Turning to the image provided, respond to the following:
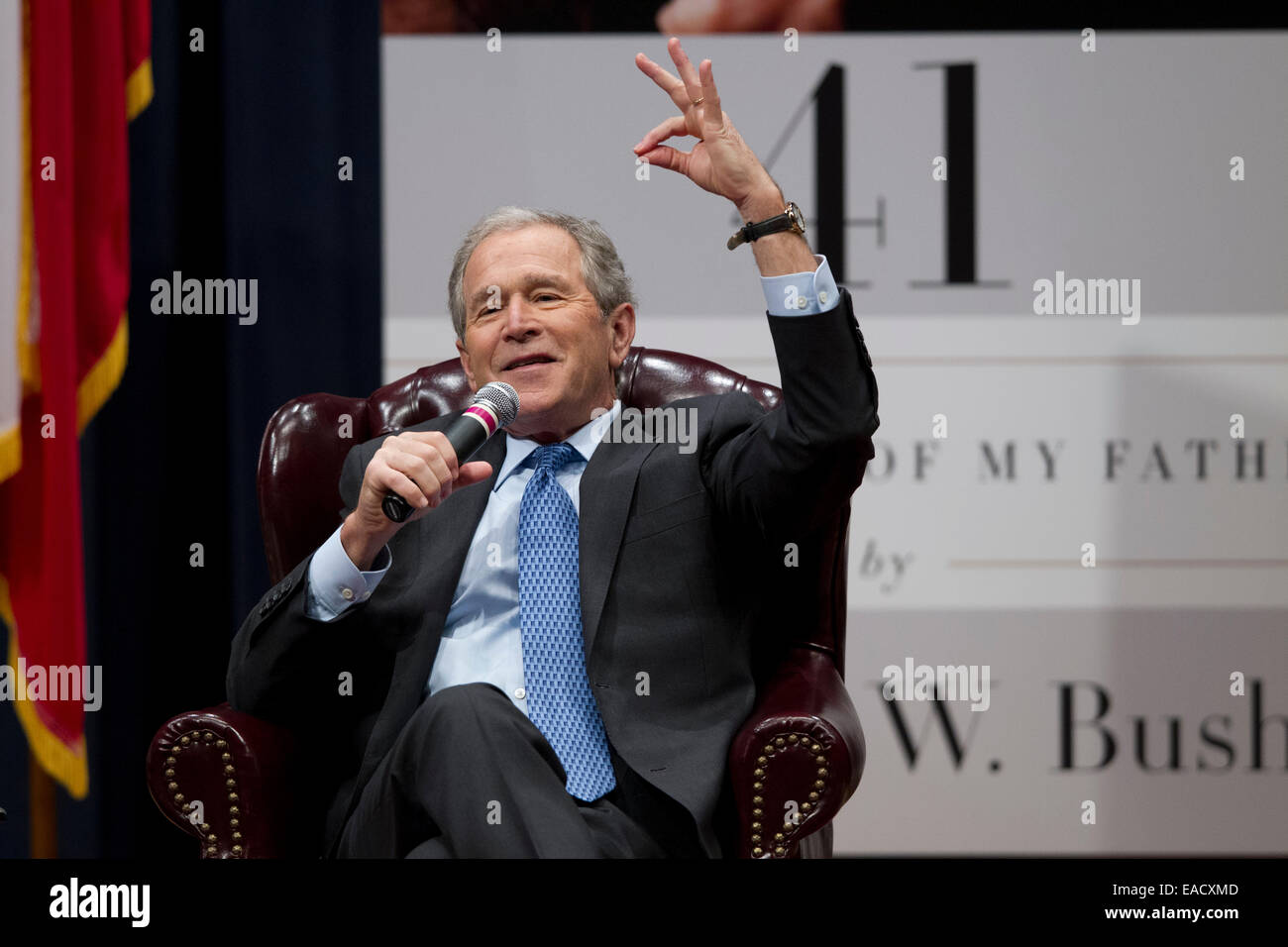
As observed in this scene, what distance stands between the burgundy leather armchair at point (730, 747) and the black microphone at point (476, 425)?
0.45 meters

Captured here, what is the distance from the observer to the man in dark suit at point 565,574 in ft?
5.34

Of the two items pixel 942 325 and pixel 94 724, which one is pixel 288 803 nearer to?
pixel 94 724

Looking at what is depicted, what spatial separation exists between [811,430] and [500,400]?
410 millimetres

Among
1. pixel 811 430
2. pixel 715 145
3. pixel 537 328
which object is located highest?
pixel 715 145

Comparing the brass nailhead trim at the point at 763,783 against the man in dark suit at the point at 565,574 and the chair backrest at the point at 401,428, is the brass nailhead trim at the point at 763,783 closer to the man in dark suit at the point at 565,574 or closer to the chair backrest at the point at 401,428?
the man in dark suit at the point at 565,574

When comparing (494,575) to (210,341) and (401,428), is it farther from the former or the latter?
(210,341)

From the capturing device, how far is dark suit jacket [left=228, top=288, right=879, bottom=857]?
5.68 feet

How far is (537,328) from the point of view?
1.94 metres

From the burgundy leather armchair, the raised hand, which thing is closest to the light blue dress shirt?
the raised hand

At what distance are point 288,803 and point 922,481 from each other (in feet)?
5.54

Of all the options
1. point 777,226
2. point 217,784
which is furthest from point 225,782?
point 777,226

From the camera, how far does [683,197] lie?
3.01m

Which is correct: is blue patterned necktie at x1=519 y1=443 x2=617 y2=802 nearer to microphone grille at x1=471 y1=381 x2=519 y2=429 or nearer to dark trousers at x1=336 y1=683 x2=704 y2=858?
dark trousers at x1=336 y1=683 x2=704 y2=858
